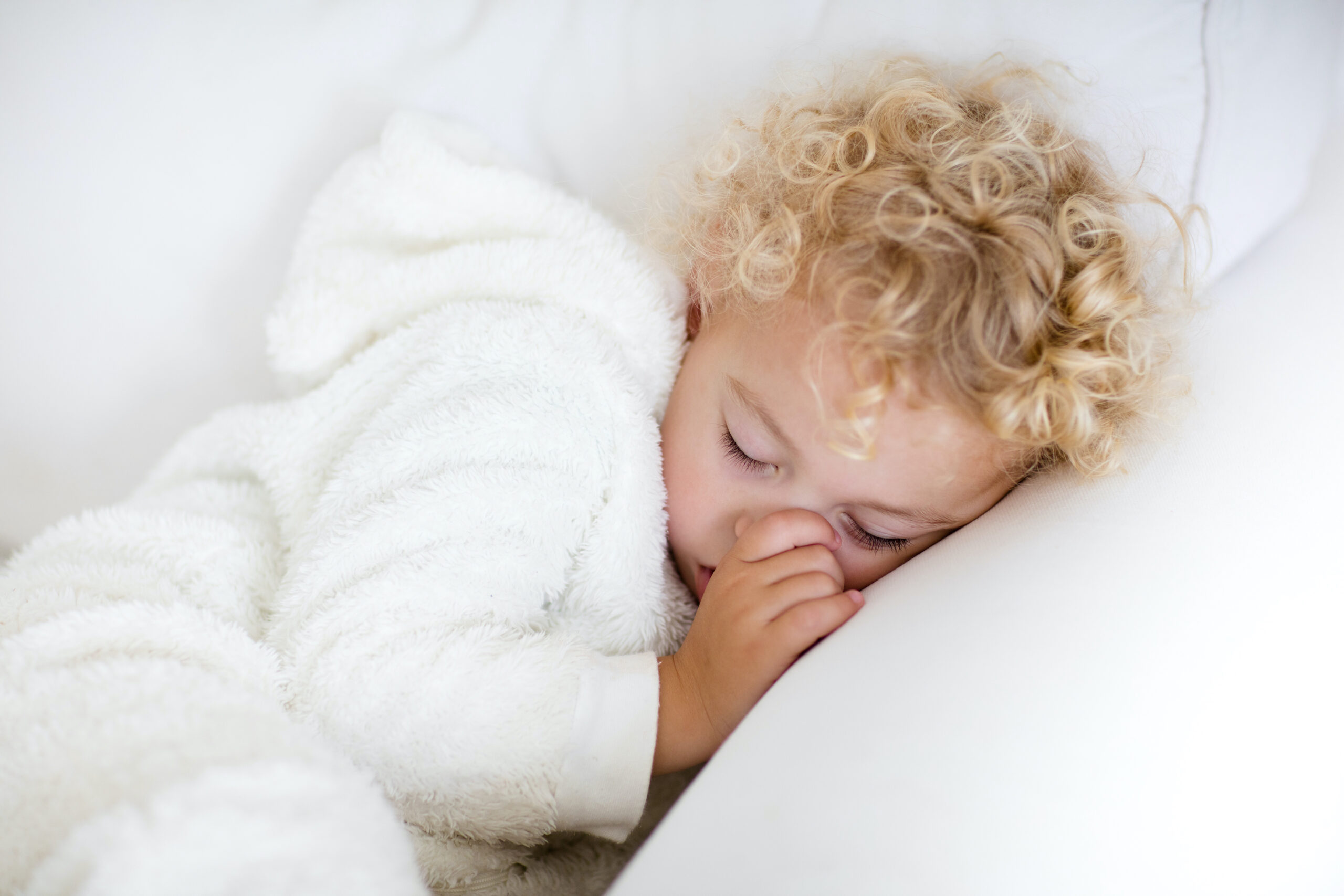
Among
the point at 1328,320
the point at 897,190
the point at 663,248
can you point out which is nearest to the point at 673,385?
the point at 663,248

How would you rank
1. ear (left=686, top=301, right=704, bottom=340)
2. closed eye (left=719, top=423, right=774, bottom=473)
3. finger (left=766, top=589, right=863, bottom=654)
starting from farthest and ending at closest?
ear (left=686, top=301, right=704, bottom=340) < closed eye (left=719, top=423, right=774, bottom=473) < finger (left=766, top=589, right=863, bottom=654)

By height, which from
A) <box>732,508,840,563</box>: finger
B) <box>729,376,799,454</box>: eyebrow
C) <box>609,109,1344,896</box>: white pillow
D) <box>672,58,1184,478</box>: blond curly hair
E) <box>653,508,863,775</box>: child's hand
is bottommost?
<box>653,508,863,775</box>: child's hand

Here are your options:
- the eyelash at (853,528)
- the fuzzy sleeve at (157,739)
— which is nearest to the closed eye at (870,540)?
the eyelash at (853,528)

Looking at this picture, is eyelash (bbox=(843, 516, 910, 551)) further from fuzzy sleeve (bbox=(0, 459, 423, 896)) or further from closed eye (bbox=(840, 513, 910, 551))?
fuzzy sleeve (bbox=(0, 459, 423, 896))

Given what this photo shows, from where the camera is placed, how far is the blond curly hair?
701mm

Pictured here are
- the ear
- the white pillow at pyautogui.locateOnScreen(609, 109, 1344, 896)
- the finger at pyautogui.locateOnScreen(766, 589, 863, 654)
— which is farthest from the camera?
the ear

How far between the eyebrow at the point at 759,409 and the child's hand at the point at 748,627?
7 cm

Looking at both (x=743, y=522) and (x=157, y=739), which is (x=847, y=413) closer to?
(x=743, y=522)

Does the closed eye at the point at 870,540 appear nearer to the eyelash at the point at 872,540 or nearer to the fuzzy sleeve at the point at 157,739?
the eyelash at the point at 872,540

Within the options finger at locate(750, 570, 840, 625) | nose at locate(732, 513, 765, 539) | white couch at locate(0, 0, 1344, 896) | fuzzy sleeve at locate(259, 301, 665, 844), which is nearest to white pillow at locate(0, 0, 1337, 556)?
white couch at locate(0, 0, 1344, 896)

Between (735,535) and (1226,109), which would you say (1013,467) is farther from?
(1226,109)

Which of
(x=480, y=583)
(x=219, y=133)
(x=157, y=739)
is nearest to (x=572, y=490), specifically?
(x=480, y=583)

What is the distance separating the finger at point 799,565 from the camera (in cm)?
74

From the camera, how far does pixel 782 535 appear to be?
0.76 meters
